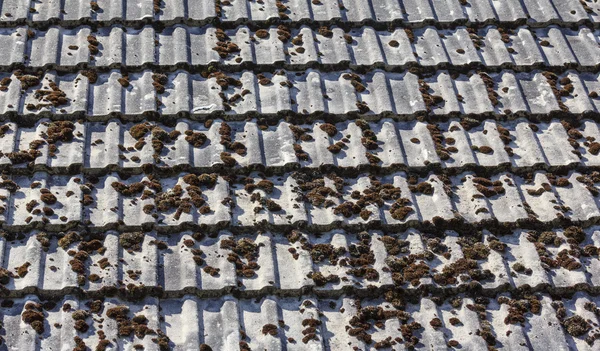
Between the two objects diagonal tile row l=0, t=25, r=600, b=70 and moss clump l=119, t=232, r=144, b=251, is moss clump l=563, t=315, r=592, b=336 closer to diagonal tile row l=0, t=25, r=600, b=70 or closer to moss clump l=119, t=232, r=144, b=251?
diagonal tile row l=0, t=25, r=600, b=70

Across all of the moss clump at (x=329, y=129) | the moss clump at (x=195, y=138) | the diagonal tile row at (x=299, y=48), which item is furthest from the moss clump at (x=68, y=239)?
the moss clump at (x=329, y=129)

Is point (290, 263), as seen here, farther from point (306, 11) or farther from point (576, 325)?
point (306, 11)

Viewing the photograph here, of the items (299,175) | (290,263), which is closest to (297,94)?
(299,175)

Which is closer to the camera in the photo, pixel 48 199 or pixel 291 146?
pixel 48 199

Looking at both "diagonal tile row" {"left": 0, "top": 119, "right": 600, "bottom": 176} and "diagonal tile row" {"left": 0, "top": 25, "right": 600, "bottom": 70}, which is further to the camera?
"diagonal tile row" {"left": 0, "top": 25, "right": 600, "bottom": 70}

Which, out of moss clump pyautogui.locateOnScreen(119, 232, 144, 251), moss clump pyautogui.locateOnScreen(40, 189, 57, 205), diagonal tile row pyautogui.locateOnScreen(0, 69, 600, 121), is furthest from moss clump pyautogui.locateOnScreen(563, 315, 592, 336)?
moss clump pyautogui.locateOnScreen(40, 189, 57, 205)

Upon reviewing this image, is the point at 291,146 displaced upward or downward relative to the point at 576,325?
upward
